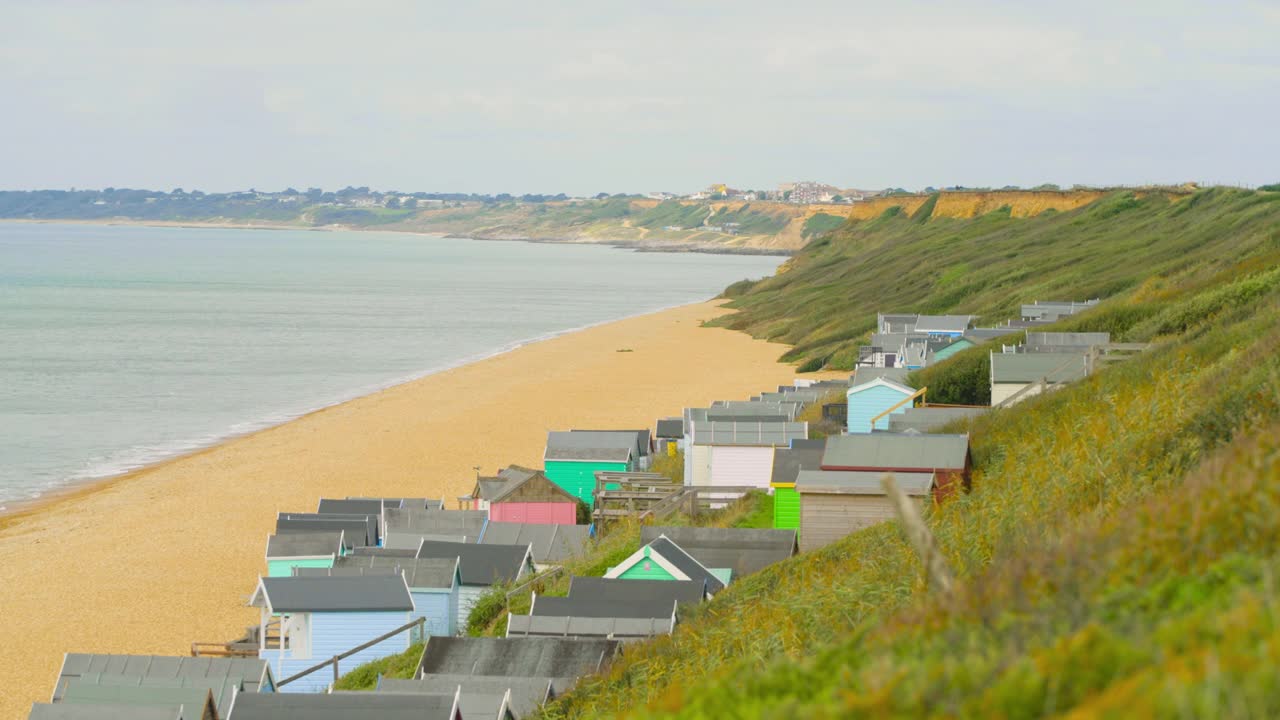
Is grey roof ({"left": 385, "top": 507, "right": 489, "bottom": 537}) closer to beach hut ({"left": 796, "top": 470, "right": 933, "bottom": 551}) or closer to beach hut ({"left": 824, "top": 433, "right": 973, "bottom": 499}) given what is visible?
beach hut ({"left": 824, "top": 433, "right": 973, "bottom": 499})

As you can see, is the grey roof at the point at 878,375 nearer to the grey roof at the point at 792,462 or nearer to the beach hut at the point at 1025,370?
the beach hut at the point at 1025,370

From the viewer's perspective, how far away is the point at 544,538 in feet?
81.8

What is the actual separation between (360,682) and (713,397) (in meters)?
34.1

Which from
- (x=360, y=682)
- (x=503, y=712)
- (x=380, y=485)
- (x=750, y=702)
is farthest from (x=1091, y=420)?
(x=380, y=485)

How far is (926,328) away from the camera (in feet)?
161

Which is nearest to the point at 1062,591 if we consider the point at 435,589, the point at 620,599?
the point at 620,599

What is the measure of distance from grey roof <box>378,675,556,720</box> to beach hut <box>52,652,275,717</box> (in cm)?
219

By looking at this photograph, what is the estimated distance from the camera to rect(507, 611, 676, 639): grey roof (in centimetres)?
1608

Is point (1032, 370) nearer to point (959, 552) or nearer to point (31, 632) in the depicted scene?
point (959, 552)

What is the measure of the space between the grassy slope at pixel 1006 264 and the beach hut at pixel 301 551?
2659cm

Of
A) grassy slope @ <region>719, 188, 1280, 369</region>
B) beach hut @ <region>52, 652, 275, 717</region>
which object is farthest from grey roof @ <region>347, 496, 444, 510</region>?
grassy slope @ <region>719, 188, 1280, 369</region>

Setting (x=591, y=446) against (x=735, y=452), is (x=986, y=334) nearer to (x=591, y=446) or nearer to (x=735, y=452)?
(x=591, y=446)

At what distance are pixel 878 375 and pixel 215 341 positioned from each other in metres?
61.8

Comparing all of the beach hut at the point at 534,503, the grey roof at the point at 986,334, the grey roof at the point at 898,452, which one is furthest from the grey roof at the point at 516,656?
the grey roof at the point at 986,334
